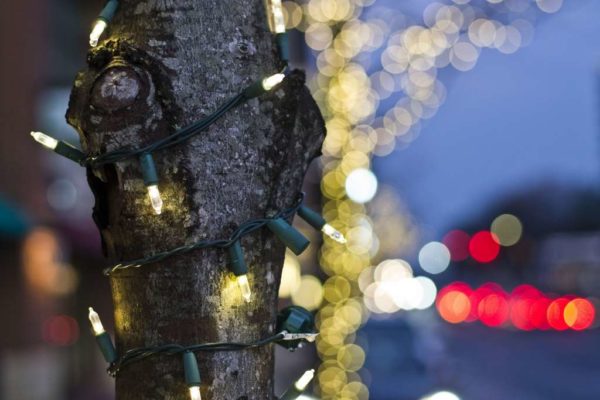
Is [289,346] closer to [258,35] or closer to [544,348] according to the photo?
[258,35]

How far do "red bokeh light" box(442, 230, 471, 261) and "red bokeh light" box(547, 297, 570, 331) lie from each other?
3755 cm

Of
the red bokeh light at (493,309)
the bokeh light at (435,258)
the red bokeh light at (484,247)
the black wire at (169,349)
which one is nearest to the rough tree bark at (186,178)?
the black wire at (169,349)

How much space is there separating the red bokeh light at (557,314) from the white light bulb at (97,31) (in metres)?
37.8

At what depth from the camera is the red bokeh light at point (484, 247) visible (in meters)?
81.6

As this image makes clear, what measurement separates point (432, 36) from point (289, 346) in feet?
25.2

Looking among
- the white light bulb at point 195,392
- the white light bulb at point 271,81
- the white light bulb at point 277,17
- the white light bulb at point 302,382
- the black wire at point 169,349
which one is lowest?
the white light bulb at point 195,392

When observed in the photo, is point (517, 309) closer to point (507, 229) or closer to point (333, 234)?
point (507, 229)

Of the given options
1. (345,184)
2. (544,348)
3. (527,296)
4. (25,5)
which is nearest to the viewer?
(345,184)

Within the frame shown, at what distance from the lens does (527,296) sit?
49156mm

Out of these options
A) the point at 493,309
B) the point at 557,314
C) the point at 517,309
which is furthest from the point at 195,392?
the point at 493,309

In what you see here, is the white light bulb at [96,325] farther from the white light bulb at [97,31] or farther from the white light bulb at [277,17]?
the white light bulb at [277,17]

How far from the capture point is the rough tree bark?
207 cm

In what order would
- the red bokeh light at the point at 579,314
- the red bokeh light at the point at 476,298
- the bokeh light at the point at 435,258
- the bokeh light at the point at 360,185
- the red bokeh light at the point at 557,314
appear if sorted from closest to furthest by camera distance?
the bokeh light at the point at 360,185 < the red bokeh light at the point at 579,314 < the red bokeh light at the point at 557,314 < the red bokeh light at the point at 476,298 < the bokeh light at the point at 435,258

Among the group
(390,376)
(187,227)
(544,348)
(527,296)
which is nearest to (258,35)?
(187,227)
